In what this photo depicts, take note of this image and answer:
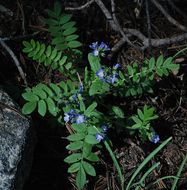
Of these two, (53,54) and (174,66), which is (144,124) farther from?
(53,54)

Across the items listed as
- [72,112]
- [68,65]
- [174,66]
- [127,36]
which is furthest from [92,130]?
[127,36]

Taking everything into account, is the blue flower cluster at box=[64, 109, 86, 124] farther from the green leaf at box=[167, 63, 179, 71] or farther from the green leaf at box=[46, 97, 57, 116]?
the green leaf at box=[167, 63, 179, 71]

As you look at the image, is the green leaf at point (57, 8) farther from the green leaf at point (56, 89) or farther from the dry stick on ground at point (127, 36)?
the green leaf at point (56, 89)

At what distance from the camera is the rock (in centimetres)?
205

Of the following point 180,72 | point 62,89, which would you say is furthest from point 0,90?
point 180,72

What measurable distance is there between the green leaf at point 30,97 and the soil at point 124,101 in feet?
0.77

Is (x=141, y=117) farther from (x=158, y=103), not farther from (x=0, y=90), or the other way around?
(x=0, y=90)

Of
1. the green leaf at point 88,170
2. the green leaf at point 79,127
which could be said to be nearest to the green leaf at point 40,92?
the green leaf at point 79,127

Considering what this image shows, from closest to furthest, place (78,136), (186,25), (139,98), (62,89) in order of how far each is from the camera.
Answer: (78,136)
(62,89)
(139,98)
(186,25)

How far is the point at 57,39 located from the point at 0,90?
550mm

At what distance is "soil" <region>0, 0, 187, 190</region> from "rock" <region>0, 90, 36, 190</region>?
0.25 metres

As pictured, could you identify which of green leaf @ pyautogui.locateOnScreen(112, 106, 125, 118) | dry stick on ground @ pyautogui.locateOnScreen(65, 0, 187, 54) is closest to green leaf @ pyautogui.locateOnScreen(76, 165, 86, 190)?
green leaf @ pyautogui.locateOnScreen(112, 106, 125, 118)

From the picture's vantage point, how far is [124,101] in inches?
109

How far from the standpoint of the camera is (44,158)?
99.0 inches
